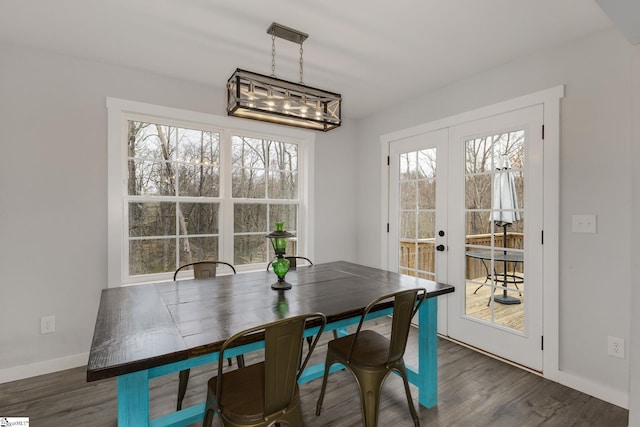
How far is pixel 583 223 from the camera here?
2.30 m

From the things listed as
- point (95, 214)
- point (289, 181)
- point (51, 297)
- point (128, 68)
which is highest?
point (128, 68)

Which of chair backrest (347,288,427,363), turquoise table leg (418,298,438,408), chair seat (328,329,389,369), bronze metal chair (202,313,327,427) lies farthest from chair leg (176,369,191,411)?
turquoise table leg (418,298,438,408)

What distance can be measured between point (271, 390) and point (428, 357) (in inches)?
48.5

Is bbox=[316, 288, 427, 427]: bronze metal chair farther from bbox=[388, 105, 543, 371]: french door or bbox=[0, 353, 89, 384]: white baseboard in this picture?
bbox=[0, 353, 89, 384]: white baseboard

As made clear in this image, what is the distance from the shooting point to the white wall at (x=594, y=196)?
2131mm

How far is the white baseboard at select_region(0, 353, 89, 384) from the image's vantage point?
242cm

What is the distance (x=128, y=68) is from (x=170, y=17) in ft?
3.31

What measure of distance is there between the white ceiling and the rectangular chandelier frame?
0.56 m

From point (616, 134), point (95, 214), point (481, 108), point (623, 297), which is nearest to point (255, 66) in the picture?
point (95, 214)

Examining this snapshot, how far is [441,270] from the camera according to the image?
131 inches

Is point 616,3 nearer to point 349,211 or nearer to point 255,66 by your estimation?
point 255,66

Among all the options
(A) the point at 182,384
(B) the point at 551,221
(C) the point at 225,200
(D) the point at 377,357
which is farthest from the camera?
(C) the point at 225,200

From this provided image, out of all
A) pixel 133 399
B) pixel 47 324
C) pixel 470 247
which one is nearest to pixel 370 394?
pixel 133 399

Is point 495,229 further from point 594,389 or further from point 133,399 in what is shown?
point 133,399
